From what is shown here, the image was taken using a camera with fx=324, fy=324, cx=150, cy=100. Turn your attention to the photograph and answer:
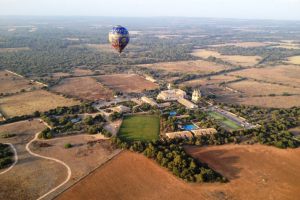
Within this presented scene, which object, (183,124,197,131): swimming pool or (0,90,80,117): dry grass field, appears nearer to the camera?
(183,124,197,131): swimming pool

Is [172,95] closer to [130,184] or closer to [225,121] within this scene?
[225,121]

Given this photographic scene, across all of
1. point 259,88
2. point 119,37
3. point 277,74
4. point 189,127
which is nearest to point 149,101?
point 119,37

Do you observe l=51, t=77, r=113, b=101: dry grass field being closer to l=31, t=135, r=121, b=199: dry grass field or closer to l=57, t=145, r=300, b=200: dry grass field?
l=31, t=135, r=121, b=199: dry grass field

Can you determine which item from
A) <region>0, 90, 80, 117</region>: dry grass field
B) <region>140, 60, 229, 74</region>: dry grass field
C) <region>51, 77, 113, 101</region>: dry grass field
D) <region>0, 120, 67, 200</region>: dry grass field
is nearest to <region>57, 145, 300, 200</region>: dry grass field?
<region>0, 120, 67, 200</region>: dry grass field

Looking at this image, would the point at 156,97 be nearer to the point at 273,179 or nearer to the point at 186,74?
the point at 186,74

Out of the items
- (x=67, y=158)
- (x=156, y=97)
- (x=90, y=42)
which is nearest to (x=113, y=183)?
(x=67, y=158)

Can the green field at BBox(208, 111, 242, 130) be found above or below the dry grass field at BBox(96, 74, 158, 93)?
above

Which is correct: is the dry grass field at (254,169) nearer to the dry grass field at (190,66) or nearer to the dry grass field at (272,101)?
the dry grass field at (272,101)
